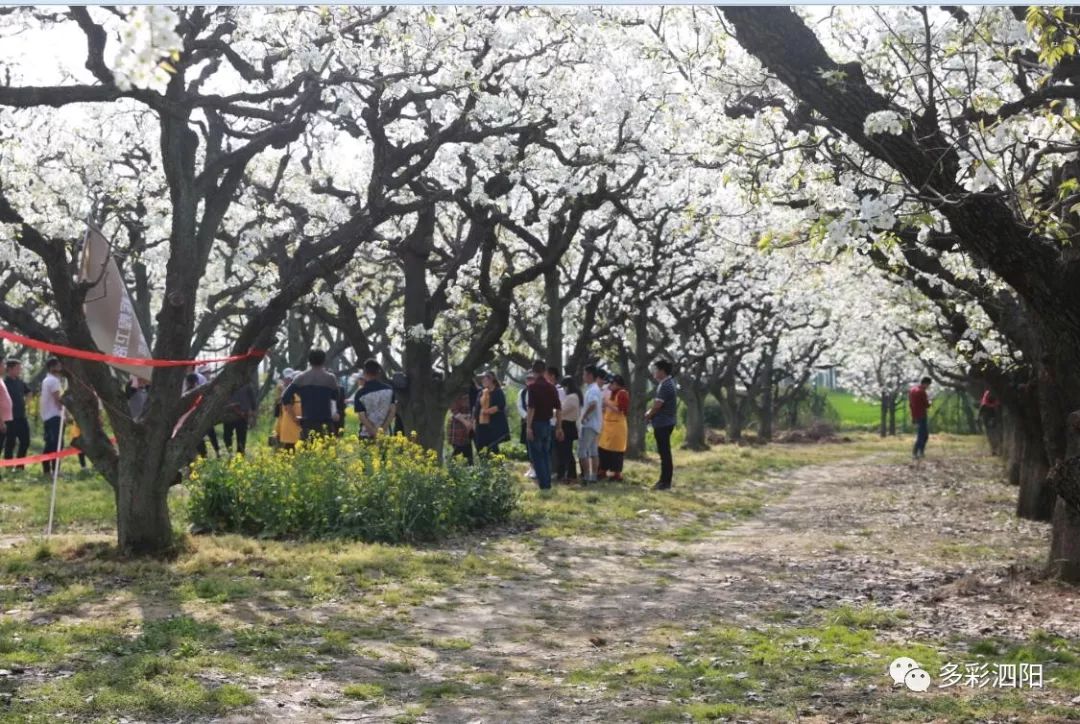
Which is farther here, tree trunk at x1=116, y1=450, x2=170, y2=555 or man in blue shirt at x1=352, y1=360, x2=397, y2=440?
man in blue shirt at x1=352, y1=360, x2=397, y2=440

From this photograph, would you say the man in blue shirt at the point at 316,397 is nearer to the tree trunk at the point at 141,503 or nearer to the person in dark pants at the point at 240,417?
the person in dark pants at the point at 240,417

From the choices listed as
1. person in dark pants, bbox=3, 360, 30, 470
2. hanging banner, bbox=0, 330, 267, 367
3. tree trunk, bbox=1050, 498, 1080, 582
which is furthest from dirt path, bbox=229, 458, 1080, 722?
person in dark pants, bbox=3, 360, 30, 470

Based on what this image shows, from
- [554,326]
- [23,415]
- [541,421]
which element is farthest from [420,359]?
[23,415]

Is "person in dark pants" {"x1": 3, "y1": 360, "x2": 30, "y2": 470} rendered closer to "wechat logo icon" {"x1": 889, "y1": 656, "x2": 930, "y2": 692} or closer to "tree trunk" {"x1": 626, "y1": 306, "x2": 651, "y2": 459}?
"tree trunk" {"x1": 626, "y1": 306, "x2": 651, "y2": 459}

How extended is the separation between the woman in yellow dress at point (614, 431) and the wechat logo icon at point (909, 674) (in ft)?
39.8

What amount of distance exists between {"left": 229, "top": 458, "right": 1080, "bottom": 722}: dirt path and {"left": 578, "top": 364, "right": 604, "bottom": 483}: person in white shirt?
3563mm

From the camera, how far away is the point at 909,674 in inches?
275

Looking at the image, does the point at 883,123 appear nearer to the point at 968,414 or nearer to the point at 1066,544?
the point at 1066,544

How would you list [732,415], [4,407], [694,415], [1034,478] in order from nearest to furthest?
1. [1034,478]
2. [4,407]
3. [694,415]
4. [732,415]

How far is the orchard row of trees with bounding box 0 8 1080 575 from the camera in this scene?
732cm

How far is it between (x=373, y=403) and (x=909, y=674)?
9.46 meters

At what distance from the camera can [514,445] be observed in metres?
28.0

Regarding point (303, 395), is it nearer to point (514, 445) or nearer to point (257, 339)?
point (257, 339)

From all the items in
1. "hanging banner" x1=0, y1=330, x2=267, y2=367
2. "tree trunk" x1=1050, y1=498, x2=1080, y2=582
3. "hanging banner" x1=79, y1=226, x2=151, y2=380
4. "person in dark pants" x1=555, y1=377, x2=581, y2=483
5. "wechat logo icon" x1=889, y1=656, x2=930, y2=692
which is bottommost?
"wechat logo icon" x1=889, y1=656, x2=930, y2=692
